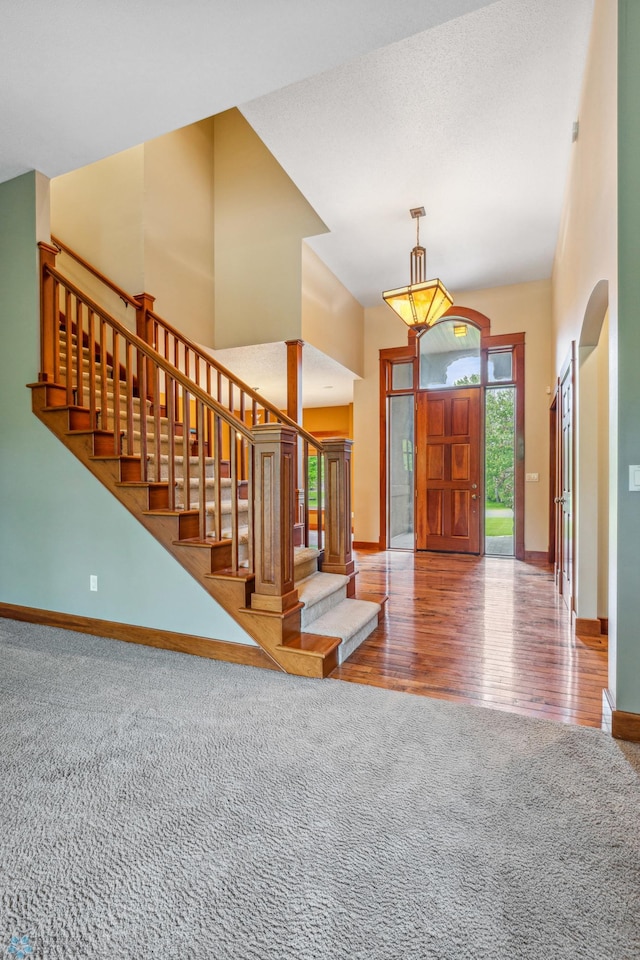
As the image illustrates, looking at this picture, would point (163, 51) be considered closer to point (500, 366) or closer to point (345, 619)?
point (345, 619)

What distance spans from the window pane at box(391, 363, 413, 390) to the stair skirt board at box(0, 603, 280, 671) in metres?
5.54

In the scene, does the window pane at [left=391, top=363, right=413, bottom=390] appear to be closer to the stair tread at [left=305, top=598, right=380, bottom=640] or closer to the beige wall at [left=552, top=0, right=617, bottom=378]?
Answer: the beige wall at [left=552, top=0, right=617, bottom=378]

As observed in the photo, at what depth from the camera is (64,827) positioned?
4.88 feet

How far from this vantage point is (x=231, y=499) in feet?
10.2

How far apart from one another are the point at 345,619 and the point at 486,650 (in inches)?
38.1

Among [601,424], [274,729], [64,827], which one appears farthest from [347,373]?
[64,827]

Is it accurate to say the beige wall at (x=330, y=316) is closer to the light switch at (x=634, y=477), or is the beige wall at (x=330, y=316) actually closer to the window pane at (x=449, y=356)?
the window pane at (x=449, y=356)

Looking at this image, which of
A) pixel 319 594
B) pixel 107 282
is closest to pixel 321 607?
pixel 319 594

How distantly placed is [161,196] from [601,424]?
5044mm

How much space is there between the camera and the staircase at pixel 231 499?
2.74 meters

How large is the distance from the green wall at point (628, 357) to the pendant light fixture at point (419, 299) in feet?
8.02

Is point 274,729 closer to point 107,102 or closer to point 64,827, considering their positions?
point 64,827

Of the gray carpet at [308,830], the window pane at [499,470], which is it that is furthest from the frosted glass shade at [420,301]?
the gray carpet at [308,830]

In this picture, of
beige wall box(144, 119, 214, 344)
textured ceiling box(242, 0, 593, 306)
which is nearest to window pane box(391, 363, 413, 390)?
textured ceiling box(242, 0, 593, 306)
